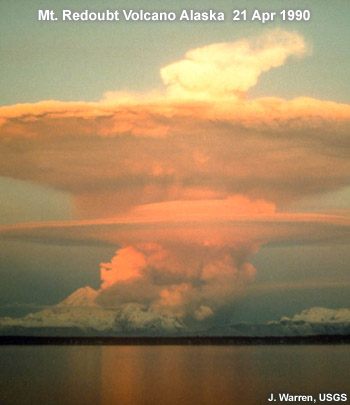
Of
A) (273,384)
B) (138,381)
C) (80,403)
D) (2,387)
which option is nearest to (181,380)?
(138,381)

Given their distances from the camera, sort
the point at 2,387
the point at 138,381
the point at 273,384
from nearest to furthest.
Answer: the point at 2,387
the point at 273,384
the point at 138,381

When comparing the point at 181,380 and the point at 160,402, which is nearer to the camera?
the point at 160,402

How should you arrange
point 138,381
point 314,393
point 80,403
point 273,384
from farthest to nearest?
1. point 138,381
2. point 273,384
3. point 314,393
4. point 80,403

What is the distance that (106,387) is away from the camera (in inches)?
1394

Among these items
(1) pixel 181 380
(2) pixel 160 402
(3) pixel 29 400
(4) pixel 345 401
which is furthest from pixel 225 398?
(1) pixel 181 380

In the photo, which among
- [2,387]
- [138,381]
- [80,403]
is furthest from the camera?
[138,381]

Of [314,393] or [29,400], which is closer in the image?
[29,400]

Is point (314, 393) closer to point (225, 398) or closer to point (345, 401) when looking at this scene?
point (345, 401)

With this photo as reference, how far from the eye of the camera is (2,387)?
3450 cm

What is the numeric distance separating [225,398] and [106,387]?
339 inches

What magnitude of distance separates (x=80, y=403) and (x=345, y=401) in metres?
11.0

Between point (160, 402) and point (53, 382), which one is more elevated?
point (53, 382)

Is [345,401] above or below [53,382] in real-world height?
below

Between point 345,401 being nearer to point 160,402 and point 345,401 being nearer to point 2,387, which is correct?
point 160,402
